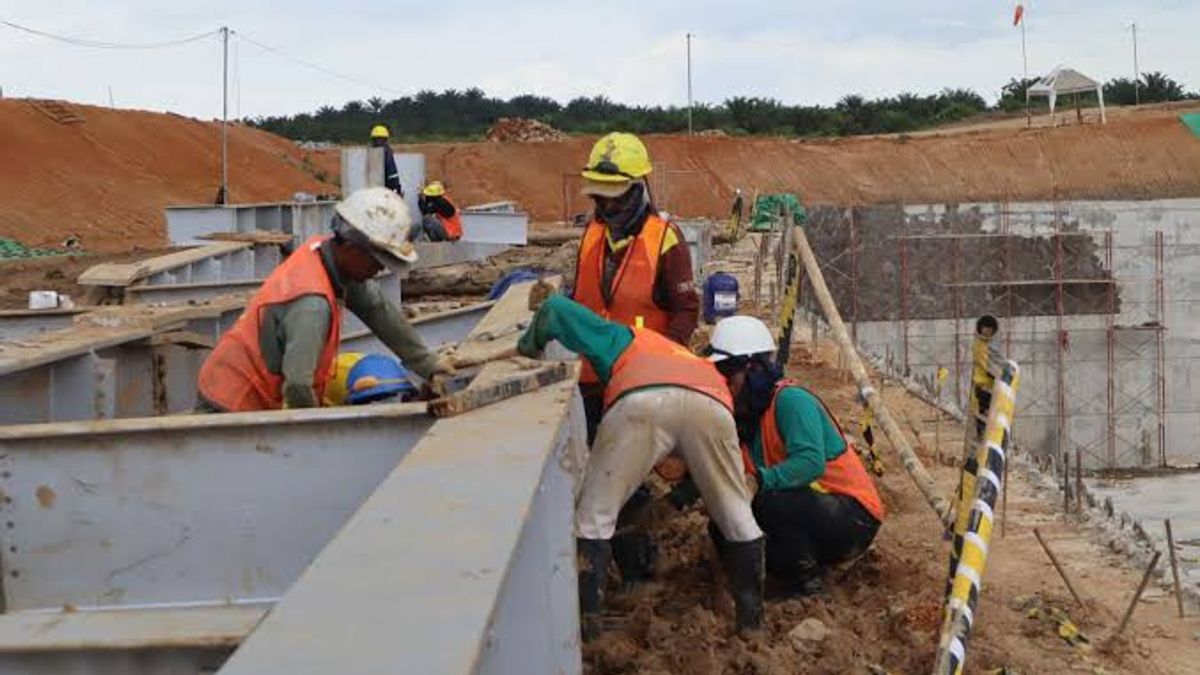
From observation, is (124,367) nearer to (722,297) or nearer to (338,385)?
(338,385)

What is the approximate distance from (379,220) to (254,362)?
70 cm

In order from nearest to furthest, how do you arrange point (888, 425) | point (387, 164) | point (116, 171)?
point (888, 425) < point (387, 164) < point (116, 171)

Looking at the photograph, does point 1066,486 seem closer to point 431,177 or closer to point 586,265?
point 586,265

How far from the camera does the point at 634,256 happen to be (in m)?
6.16

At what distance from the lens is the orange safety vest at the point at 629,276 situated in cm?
615

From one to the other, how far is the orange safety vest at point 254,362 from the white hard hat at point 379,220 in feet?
0.62

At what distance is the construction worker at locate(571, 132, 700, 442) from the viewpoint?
238 inches

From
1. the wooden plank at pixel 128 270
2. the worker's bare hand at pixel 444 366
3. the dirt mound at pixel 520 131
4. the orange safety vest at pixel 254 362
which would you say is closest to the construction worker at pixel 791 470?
the worker's bare hand at pixel 444 366

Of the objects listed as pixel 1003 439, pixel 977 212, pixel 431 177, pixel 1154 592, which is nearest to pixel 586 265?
pixel 1003 439

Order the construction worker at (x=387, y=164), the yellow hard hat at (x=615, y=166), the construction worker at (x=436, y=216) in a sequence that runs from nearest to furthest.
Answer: the yellow hard hat at (x=615, y=166)
the construction worker at (x=387, y=164)
the construction worker at (x=436, y=216)

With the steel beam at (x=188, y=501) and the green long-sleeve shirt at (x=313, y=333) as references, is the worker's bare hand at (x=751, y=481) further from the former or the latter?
the steel beam at (x=188, y=501)

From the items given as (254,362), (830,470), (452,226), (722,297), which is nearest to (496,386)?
(254,362)

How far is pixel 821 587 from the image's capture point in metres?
5.93

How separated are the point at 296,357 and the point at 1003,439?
7.59 ft
